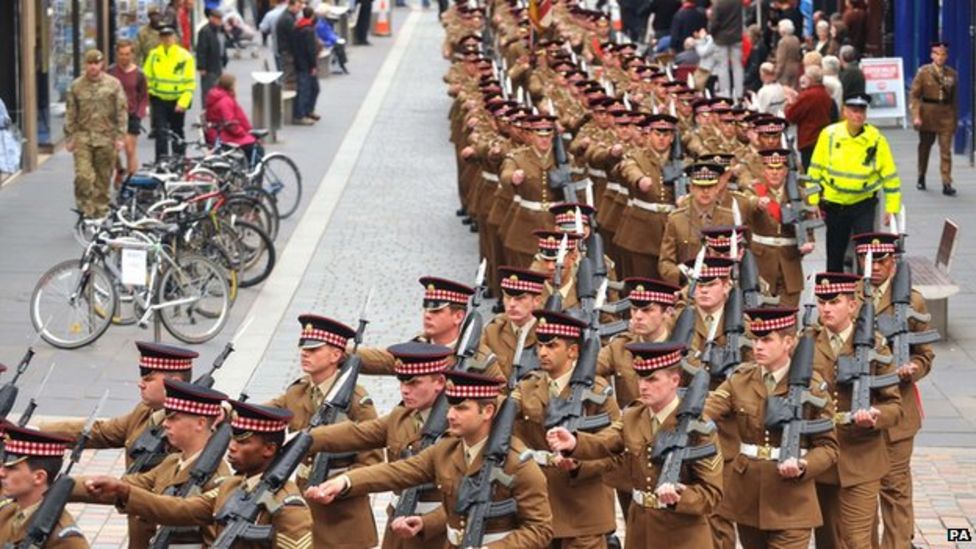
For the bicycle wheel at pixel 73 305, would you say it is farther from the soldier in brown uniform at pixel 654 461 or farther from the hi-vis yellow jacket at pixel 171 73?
the hi-vis yellow jacket at pixel 171 73

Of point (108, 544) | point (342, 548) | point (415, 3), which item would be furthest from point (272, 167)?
point (415, 3)

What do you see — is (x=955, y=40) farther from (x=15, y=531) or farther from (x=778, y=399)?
(x=15, y=531)

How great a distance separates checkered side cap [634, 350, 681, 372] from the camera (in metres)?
11.9

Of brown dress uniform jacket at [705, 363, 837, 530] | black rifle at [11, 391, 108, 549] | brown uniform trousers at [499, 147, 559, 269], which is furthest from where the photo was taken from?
brown uniform trousers at [499, 147, 559, 269]

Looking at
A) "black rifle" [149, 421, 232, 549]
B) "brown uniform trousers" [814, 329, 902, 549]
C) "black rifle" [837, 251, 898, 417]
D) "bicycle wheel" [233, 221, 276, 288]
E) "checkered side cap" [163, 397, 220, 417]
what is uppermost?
"checkered side cap" [163, 397, 220, 417]

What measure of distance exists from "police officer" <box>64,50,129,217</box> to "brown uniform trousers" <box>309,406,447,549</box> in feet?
42.2

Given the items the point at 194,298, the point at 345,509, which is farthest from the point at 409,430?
the point at 194,298

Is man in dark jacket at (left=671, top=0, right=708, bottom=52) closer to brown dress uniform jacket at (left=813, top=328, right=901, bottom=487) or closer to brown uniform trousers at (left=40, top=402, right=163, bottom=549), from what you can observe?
brown dress uniform jacket at (left=813, top=328, right=901, bottom=487)

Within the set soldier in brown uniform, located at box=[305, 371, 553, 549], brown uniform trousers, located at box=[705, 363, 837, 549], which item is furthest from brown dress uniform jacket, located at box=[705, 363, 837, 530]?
soldier in brown uniform, located at box=[305, 371, 553, 549]

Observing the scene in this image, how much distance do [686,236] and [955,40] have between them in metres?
15.2

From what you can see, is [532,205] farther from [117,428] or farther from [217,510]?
[217,510]

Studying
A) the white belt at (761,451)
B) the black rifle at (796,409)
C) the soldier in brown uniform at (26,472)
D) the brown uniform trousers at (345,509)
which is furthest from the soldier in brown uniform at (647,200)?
the soldier in brown uniform at (26,472)

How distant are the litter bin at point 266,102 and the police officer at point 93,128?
792 cm

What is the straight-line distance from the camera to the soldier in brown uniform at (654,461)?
11695mm
